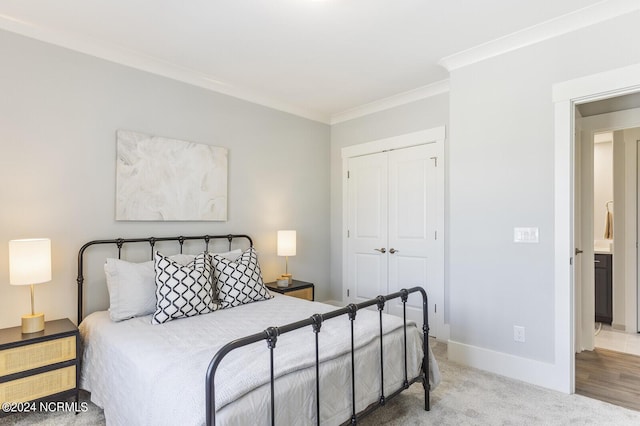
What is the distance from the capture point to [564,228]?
8.46ft

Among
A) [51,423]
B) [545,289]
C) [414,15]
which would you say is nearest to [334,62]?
[414,15]

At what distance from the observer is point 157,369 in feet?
5.59

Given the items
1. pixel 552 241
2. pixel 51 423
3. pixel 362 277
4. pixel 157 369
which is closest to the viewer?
pixel 157 369

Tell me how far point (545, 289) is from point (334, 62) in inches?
102

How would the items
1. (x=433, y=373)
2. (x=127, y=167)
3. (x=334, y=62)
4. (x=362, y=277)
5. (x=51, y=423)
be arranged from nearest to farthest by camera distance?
(x=51, y=423)
(x=433, y=373)
(x=127, y=167)
(x=334, y=62)
(x=362, y=277)

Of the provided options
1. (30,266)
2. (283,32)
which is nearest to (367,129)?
(283,32)

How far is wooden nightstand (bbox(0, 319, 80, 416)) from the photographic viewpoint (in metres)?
2.09

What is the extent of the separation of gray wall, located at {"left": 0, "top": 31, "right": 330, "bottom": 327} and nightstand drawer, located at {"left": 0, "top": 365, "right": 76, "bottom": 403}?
0.57m

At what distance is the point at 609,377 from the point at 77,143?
467 centimetres

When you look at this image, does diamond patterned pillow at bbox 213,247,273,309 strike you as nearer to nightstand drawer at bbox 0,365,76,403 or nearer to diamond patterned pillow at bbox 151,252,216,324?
diamond patterned pillow at bbox 151,252,216,324

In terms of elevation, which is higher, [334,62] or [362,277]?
[334,62]

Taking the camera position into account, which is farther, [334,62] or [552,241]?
[334,62]

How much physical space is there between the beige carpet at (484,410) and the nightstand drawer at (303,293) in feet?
5.25

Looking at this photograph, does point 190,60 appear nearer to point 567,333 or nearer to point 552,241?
point 552,241
